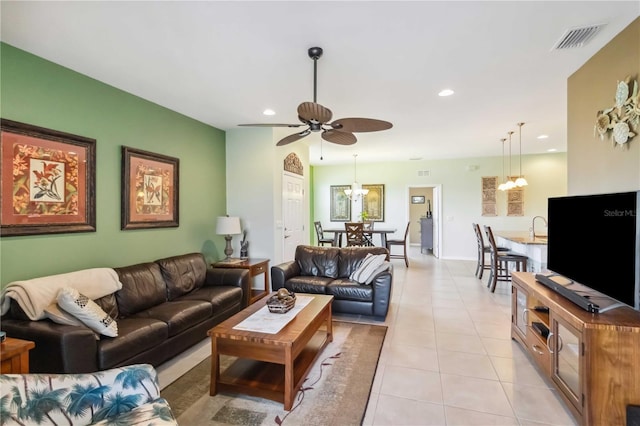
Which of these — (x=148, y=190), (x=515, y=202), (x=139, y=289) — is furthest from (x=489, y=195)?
(x=139, y=289)

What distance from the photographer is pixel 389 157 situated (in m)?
7.66

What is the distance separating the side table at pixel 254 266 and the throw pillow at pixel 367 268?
1363 millimetres

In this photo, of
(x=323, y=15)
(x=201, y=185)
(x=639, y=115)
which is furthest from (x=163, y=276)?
(x=639, y=115)

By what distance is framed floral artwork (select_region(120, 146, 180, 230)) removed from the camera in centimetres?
338

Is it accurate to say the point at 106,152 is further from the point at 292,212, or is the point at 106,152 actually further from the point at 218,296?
the point at 292,212

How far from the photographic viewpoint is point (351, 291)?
3.76m

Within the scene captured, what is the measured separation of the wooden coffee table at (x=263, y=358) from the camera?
208 cm

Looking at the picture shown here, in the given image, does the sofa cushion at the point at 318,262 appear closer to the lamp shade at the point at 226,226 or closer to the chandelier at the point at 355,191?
the lamp shade at the point at 226,226

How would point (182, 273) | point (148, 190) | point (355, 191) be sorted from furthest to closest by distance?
point (355, 191) → point (148, 190) → point (182, 273)

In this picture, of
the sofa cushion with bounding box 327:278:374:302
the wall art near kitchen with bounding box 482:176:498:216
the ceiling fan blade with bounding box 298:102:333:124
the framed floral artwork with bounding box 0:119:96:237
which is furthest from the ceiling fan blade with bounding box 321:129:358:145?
the wall art near kitchen with bounding box 482:176:498:216

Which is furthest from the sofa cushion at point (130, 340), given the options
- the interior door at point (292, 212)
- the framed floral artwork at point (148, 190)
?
the interior door at point (292, 212)

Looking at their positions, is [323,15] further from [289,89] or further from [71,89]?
[71,89]

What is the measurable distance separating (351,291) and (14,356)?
2940mm

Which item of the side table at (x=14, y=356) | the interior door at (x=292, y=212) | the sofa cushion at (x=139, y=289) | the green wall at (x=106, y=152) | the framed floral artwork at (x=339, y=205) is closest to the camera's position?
the side table at (x=14, y=356)
